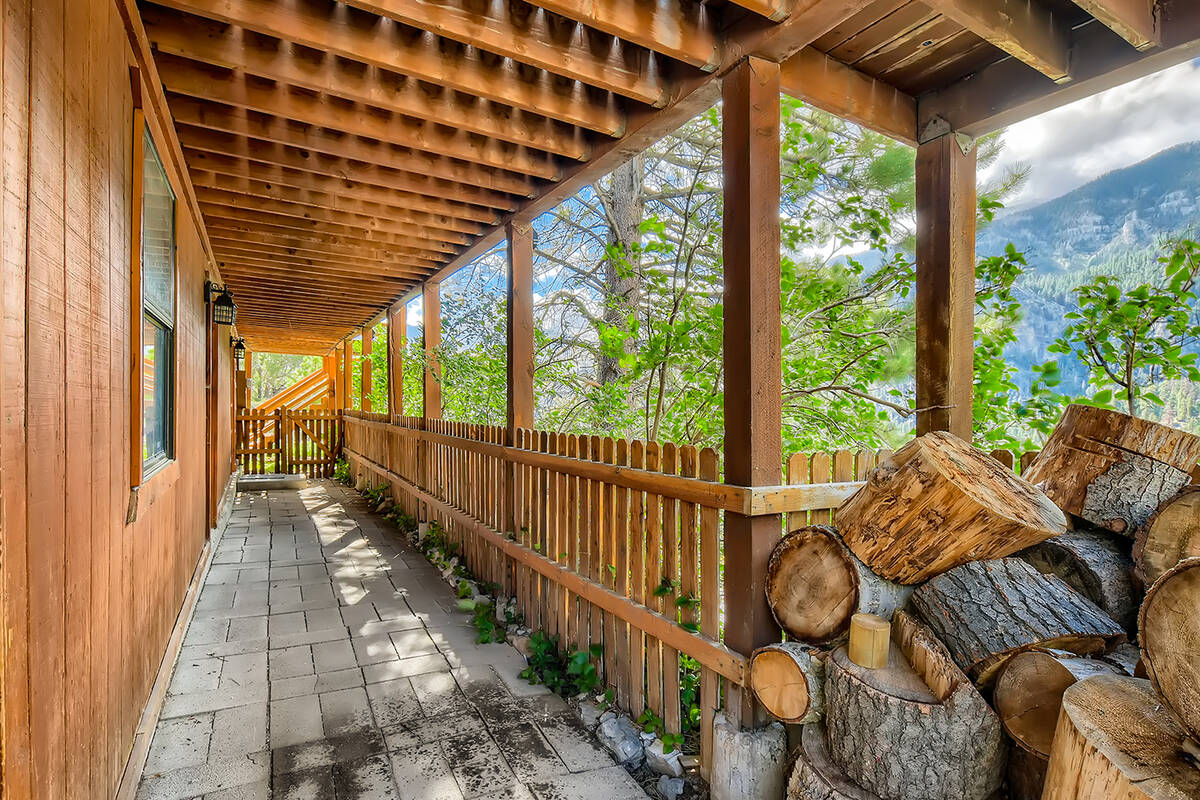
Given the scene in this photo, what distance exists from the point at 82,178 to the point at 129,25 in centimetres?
92

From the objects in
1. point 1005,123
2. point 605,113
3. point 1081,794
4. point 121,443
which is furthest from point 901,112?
point 121,443

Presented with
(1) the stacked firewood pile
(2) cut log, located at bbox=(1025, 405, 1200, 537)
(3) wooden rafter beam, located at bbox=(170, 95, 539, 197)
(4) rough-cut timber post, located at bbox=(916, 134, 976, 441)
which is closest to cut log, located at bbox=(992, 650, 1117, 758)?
(1) the stacked firewood pile

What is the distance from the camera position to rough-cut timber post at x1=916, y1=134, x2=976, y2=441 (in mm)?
2352

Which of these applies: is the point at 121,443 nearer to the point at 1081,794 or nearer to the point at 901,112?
the point at 1081,794

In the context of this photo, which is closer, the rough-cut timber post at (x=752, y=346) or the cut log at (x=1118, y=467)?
the cut log at (x=1118, y=467)

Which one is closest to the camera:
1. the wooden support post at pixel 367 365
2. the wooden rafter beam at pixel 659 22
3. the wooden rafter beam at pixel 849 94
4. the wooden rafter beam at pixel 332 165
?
the wooden rafter beam at pixel 659 22

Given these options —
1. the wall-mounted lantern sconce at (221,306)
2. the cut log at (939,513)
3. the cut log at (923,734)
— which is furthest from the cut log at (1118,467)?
the wall-mounted lantern sconce at (221,306)

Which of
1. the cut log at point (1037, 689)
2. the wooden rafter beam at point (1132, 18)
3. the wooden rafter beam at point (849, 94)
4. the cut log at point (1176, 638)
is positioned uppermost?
the wooden rafter beam at point (849, 94)

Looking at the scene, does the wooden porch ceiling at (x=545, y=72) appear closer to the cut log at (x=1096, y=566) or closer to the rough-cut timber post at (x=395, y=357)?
the cut log at (x=1096, y=566)

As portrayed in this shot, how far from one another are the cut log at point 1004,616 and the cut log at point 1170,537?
0.19 meters

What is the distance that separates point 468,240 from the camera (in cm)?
448

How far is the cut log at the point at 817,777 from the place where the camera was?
1493mm

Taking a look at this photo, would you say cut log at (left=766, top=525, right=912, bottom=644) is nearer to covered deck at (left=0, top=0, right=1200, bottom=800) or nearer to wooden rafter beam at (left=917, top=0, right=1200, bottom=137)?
covered deck at (left=0, top=0, right=1200, bottom=800)

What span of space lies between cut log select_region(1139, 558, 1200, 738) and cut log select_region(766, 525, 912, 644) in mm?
632
